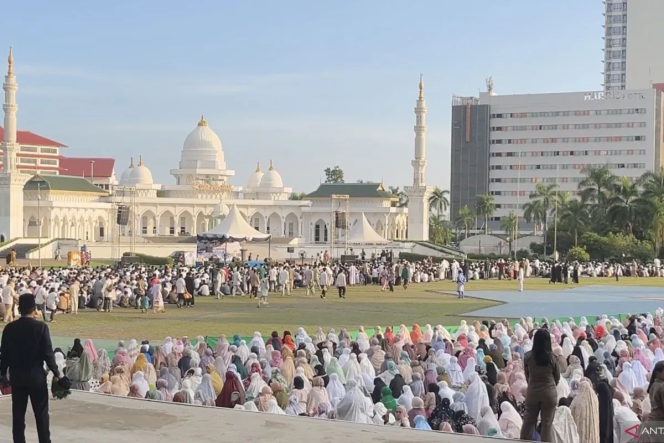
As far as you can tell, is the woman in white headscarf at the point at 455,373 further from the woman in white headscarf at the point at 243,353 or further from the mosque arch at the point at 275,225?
the mosque arch at the point at 275,225

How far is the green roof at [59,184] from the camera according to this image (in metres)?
72.7

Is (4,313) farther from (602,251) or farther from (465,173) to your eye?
(465,173)

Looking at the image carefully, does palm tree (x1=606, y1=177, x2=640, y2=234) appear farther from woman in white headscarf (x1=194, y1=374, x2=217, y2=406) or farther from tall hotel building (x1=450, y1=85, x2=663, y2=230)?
woman in white headscarf (x1=194, y1=374, x2=217, y2=406)

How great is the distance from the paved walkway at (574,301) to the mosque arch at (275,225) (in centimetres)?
4871

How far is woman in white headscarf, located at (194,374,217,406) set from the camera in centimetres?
1163

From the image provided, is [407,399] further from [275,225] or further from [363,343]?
[275,225]

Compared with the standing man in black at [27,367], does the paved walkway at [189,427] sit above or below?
below

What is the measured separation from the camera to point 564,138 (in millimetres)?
93938

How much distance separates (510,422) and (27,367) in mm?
5246

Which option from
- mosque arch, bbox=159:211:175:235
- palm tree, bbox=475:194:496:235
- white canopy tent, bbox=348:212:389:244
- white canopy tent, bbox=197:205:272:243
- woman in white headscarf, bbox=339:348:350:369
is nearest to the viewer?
woman in white headscarf, bbox=339:348:350:369

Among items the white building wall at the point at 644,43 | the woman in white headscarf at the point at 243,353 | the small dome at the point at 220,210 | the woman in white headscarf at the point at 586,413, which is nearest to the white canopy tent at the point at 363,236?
the small dome at the point at 220,210

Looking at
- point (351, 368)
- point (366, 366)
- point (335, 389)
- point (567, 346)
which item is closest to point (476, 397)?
point (335, 389)

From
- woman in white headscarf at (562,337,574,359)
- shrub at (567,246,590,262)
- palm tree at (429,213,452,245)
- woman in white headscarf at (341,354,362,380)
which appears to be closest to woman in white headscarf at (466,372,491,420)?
woman in white headscarf at (341,354,362,380)

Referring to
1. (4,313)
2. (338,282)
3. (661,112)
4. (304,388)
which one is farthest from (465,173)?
(304,388)
